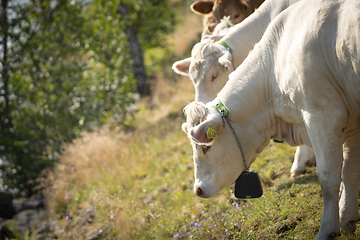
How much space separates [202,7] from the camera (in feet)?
22.1

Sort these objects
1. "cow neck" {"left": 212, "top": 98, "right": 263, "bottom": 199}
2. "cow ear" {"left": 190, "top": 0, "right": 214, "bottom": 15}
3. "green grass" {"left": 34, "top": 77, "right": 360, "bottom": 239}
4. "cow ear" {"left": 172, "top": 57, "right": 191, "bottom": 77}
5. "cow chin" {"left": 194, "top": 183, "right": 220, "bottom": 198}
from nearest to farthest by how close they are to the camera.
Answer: "cow chin" {"left": 194, "top": 183, "right": 220, "bottom": 198}
"cow neck" {"left": 212, "top": 98, "right": 263, "bottom": 199}
"green grass" {"left": 34, "top": 77, "right": 360, "bottom": 239}
"cow ear" {"left": 172, "top": 57, "right": 191, "bottom": 77}
"cow ear" {"left": 190, "top": 0, "right": 214, "bottom": 15}

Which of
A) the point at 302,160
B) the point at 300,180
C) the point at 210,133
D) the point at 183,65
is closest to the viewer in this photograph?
the point at 210,133

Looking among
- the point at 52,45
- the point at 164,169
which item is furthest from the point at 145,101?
the point at 164,169

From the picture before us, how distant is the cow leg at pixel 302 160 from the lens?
421 cm

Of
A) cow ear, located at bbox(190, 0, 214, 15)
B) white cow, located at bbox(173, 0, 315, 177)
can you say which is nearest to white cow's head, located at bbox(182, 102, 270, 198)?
white cow, located at bbox(173, 0, 315, 177)

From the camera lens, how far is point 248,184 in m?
3.34

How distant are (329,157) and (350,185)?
0.66 metres

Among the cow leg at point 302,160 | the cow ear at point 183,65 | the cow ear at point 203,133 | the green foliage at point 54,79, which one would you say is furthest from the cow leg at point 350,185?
the green foliage at point 54,79

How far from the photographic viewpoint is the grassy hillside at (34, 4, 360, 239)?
3.58 m

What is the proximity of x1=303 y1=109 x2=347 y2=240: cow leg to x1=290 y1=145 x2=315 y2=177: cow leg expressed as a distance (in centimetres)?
146

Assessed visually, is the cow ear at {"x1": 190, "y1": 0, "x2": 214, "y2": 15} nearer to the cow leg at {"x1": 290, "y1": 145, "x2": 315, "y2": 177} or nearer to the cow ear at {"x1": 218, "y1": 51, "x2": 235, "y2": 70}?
the cow ear at {"x1": 218, "y1": 51, "x2": 235, "y2": 70}

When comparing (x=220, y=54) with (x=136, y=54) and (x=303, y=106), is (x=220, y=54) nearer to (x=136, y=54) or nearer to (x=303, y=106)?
(x=303, y=106)

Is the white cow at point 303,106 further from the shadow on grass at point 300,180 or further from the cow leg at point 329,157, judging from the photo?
the shadow on grass at point 300,180

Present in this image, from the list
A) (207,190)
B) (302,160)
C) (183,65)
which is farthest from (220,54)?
(207,190)
